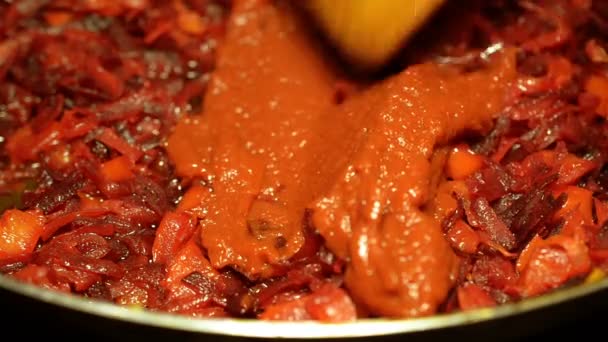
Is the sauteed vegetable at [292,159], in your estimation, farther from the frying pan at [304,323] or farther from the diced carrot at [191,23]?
the frying pan at [304,323]

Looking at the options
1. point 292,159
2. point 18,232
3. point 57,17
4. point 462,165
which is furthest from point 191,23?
point 462,165

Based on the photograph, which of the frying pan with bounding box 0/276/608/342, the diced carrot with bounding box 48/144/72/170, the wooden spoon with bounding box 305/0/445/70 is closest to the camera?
the frying pan with bounding box 0/276/608/342

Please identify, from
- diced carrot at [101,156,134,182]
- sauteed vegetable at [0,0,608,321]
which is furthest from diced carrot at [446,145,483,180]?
diced carrot at [101,156,134,182]

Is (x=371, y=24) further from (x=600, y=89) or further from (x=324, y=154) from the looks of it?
(x=600, y=89)

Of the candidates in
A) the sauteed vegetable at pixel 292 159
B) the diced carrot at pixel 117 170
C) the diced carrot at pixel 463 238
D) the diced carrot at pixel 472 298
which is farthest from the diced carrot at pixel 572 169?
the diced carrot at pixel 117 170

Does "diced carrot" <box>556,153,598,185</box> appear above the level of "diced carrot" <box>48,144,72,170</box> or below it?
above

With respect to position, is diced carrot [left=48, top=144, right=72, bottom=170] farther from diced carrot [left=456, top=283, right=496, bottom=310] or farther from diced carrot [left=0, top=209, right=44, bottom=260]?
diced carrot [left=456, top=283, right=496, bottom=310]

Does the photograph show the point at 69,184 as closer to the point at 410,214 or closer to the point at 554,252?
the point at 410,214

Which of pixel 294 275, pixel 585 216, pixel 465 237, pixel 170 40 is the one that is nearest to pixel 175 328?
pixel 294 275
